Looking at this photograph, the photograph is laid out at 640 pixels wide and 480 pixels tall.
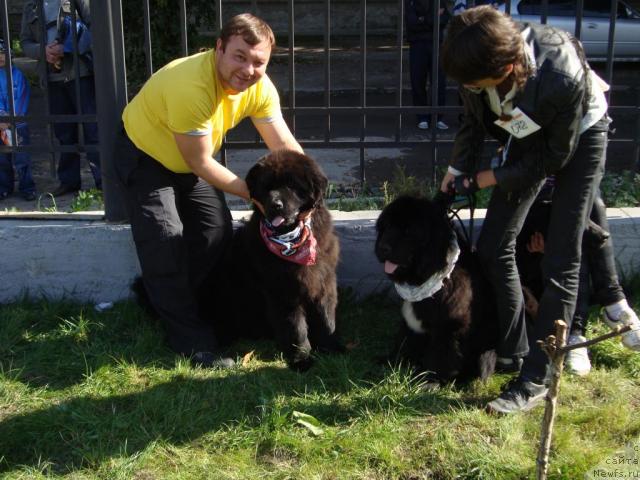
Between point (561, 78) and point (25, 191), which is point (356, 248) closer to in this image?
point (561, 78)

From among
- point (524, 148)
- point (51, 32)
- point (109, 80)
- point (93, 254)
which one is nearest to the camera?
point (524, 148)

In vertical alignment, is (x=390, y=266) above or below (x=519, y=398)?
above

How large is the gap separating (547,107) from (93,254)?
2.96 m

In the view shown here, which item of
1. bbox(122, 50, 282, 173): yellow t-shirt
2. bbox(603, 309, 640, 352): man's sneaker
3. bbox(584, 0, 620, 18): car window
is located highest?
bbox(584, 0, 620, 18): car window

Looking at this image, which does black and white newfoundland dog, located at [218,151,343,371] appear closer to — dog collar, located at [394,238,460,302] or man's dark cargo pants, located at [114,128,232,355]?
man's dark cargo pants, located at [114,128,232,355]

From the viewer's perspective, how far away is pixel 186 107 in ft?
11.9

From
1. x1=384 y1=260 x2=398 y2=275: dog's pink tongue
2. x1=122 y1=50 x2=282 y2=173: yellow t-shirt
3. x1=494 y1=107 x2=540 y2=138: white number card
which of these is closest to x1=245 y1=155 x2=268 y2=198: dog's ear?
x1=122 y1=50 x2=282 y2=173: yellow t-shirt

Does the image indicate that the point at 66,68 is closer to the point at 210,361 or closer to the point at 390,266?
the point at 210,361

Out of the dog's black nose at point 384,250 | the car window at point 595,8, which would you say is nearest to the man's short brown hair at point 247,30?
the dog's black nose at point 384,250

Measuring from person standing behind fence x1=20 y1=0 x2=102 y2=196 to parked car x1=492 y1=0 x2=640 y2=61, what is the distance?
588 cm

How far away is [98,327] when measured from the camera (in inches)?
170

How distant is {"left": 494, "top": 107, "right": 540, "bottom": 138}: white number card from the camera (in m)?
2.97

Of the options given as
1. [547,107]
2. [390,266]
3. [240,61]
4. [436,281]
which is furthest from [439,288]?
[240,61]

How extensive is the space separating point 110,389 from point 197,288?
84 centimetres
